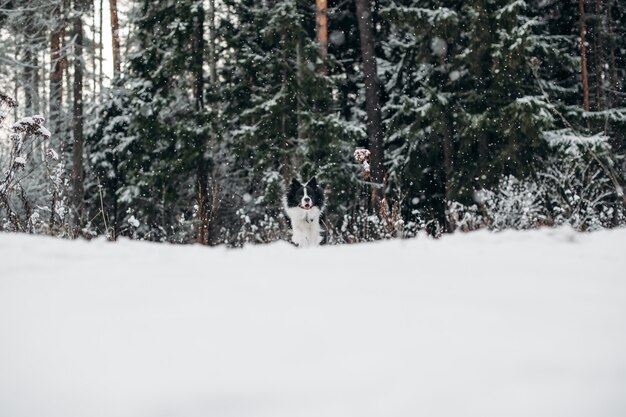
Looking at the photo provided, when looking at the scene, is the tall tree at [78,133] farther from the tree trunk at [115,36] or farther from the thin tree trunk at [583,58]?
the thin tree trunk at [583,58]

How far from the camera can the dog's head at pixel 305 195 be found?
6.65 metres

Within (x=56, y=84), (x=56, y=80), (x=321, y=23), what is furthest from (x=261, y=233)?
(x=56, y=80)

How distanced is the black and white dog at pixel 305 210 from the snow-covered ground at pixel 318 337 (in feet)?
15.3

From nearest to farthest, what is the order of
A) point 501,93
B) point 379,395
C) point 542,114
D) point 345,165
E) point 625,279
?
point 379,395, point 625,279, point 542,114, point 501,93, point 345,165

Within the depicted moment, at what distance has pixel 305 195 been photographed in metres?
6.70

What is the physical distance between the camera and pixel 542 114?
385 inches

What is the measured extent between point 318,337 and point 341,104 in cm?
1276

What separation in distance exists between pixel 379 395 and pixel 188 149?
1123 centimetres

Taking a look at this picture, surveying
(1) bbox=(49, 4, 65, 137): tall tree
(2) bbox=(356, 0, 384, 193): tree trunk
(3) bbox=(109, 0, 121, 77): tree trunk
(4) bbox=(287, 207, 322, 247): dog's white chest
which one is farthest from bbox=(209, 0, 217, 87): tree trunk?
(4) bbox=(287, 207, 322, 247): dog's white chest

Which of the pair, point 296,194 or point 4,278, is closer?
point 4,278

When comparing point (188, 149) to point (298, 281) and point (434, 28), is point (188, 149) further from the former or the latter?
point (298, 281)

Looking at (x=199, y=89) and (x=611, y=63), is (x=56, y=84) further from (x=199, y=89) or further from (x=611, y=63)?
(x=611, y=63)

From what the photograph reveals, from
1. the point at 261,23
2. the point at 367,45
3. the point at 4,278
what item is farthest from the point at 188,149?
the point at 4,278

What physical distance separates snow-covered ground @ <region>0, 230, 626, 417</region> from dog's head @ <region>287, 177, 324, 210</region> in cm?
486
